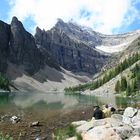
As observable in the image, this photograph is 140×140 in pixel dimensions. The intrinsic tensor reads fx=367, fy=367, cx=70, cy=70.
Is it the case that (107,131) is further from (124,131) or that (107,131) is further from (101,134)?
(124,131)

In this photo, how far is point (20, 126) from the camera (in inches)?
1944

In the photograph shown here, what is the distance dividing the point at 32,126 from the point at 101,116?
947cm

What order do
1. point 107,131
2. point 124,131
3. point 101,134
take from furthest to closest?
point 124,131 < point 107,131 < point 101,134

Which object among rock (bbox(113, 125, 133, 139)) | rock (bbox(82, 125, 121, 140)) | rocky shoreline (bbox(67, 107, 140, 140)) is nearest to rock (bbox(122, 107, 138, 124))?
rocky shoreline (bbox(67, 107, 140, 140))

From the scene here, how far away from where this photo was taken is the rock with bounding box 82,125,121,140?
28625 mm

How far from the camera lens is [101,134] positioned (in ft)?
95.7

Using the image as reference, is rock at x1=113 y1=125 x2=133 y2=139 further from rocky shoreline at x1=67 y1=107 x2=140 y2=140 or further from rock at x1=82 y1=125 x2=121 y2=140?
rock at x1=82 y1=125 x2=121 y2=140

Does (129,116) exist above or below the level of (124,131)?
above

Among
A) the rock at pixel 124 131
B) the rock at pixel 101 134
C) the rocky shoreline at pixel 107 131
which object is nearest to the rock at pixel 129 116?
the rocky shoreline at pixel 107 131

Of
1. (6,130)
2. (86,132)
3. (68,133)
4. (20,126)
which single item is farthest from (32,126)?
(86,132)

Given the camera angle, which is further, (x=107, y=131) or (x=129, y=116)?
(x=129, y=116)

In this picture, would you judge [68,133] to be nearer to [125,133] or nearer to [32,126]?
[125,133]

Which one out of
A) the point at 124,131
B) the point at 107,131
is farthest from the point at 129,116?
the point at 107,131

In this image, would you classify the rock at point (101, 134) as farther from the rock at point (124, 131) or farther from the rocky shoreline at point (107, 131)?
the rock at point (124, 131)
